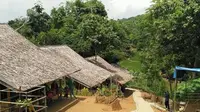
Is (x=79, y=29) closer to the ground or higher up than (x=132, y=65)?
higher up

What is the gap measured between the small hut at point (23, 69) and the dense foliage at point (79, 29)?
5586 millimetres

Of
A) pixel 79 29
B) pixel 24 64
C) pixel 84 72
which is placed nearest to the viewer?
pixel 24 64

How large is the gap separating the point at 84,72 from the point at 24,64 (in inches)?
319

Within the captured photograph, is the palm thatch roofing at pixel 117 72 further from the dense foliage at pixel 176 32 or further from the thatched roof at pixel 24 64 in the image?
the thatched roof at pixel 24 64

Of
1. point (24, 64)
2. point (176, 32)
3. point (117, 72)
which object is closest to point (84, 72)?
point (117, 72)

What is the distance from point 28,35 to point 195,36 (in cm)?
2404

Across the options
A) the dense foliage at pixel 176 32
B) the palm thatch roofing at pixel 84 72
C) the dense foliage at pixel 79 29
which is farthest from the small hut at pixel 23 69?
the dense foliage at pixel 176 32

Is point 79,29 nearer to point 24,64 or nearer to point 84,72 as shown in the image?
point 84,72

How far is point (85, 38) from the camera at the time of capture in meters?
30.5

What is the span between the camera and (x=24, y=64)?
16.1 m

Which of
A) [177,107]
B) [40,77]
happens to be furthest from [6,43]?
[177,107]

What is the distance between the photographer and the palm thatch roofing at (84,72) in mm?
22078

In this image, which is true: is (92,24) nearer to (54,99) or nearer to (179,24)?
(179,24)

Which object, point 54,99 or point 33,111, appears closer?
point 33,111
